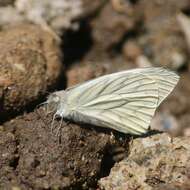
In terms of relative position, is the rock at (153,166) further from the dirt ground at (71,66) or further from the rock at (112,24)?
the rock at (112,24)

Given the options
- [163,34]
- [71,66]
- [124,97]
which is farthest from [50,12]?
[124,97]

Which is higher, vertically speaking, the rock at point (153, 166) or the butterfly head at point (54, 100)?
the butterfly head at point (54, 100)

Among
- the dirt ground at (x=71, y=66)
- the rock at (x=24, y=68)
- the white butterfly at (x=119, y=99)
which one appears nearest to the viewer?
the dirt ground at (x=71, y=66)

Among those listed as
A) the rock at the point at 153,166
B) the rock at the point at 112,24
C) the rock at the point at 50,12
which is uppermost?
the rock at the point at 50,12

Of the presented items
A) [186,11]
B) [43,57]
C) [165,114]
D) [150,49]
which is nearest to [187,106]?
[165,114]

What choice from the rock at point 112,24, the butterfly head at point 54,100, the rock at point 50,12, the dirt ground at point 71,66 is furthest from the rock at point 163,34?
the butterfly head at point 54,100

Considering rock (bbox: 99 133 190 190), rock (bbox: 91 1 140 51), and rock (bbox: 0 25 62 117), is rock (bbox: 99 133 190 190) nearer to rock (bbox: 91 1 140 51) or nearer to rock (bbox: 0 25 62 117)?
rock (bbox: 0 25 62 117)

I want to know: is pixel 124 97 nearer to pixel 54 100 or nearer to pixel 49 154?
pixel 54 100

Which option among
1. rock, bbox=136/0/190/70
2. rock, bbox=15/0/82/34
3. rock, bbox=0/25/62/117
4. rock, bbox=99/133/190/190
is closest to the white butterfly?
rock, bbox=99/133/190/190
